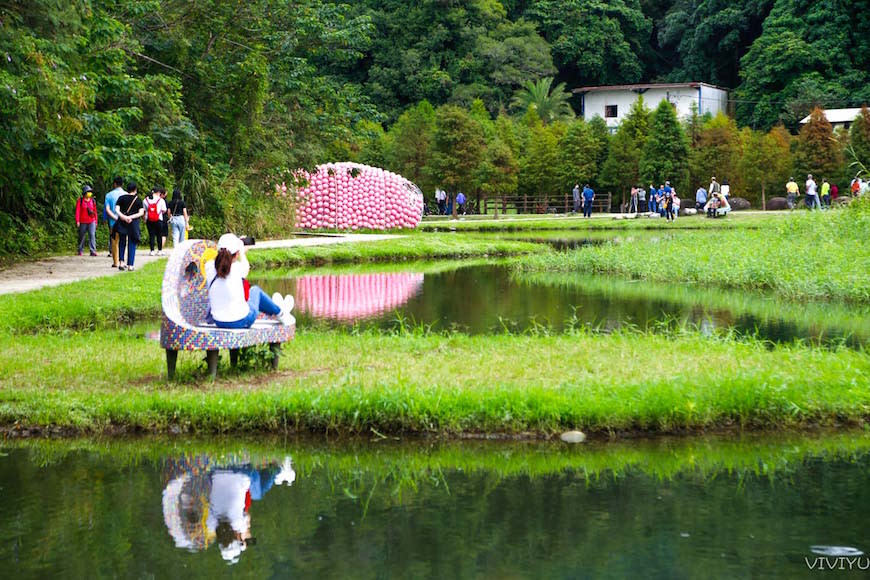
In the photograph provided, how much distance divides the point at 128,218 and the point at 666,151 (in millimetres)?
38692

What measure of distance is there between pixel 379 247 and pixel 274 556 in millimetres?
23185

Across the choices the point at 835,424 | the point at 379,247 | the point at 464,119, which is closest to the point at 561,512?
the point at 835,424

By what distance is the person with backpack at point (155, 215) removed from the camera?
22.6 m

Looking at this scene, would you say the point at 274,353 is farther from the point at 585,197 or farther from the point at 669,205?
the point at 585,197

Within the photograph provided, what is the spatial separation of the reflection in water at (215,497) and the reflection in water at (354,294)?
808 cm

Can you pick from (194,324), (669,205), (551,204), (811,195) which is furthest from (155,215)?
(551,204)

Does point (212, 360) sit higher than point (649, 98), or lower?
lower

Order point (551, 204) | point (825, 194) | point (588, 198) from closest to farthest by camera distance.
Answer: point (825, 194), point (588, 198), point (551, 204)

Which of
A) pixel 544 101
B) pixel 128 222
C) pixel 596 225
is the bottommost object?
pixel 596 225

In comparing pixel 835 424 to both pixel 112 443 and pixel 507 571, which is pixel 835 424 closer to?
pixel 507 571

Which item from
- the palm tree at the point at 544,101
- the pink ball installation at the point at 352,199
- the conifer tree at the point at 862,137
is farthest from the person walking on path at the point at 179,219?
the palm tree at the point at 544,101

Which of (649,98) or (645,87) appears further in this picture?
(649,98)

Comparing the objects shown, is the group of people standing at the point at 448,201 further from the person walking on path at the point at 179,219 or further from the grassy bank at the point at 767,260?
the person walking on path at the point at 179,219

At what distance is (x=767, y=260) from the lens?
20172mm
